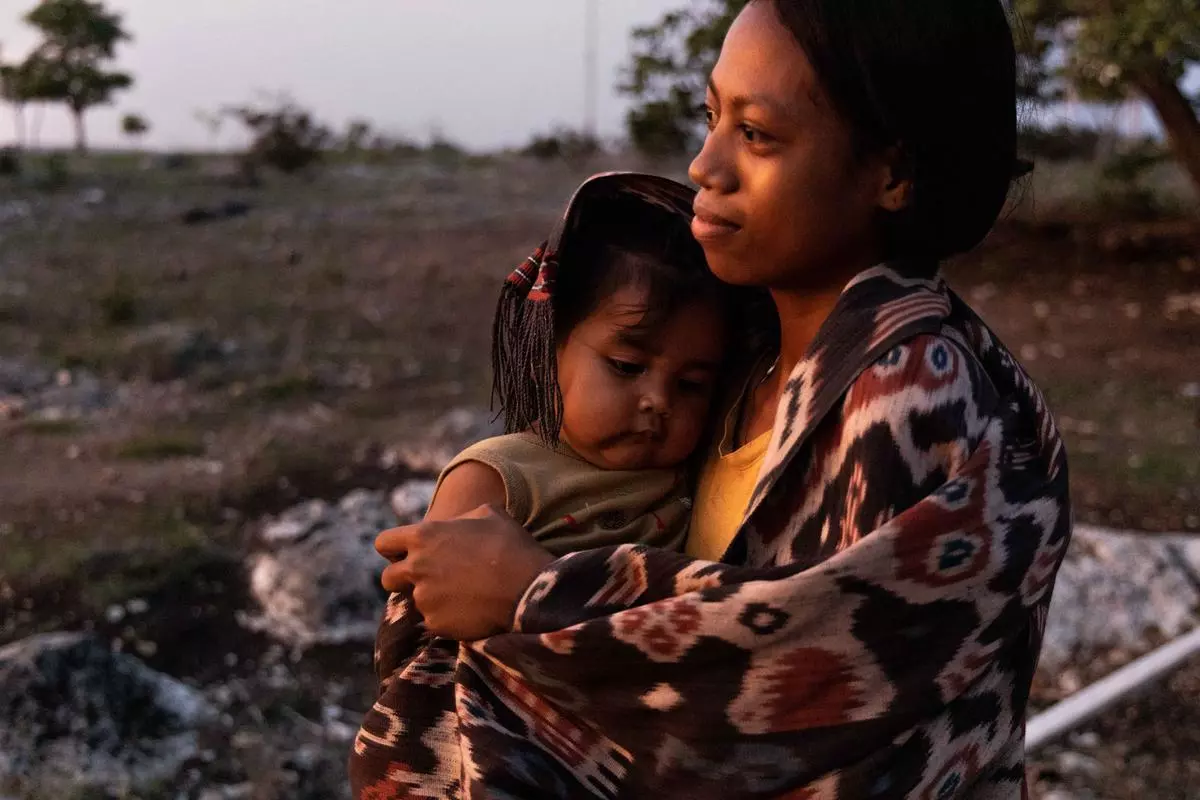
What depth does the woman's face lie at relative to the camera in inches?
49.6

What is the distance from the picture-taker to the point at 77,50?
24.1m

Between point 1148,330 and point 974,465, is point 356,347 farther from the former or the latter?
point 974,465

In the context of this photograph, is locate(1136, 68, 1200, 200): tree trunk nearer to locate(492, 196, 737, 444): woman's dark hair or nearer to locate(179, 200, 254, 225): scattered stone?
locate(492, 196, 737, 444): woman's dark hair

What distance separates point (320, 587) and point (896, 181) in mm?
3352

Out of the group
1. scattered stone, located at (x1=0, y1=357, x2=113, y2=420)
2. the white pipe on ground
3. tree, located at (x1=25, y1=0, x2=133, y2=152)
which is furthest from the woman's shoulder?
tree, located at (x1=25, y1=0, x2=133, y2=152)

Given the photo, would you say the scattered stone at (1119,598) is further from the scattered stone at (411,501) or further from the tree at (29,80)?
the tree at (29,80)

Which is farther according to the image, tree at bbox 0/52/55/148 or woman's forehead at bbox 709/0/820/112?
tree at bbox 0/52/55/148

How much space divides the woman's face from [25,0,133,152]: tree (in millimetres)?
24675

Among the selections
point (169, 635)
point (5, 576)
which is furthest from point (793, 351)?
point (5, 576)

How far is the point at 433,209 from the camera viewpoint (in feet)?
47.3

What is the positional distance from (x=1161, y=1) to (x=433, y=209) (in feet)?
33.5

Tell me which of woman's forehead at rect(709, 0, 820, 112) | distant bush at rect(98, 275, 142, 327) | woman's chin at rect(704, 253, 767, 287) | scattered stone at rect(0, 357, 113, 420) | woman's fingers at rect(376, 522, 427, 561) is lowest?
scattered stone at rect(0, 357, 113, 420)

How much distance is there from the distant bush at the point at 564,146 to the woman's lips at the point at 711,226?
64.9ft

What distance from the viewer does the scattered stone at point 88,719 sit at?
3.22 m
